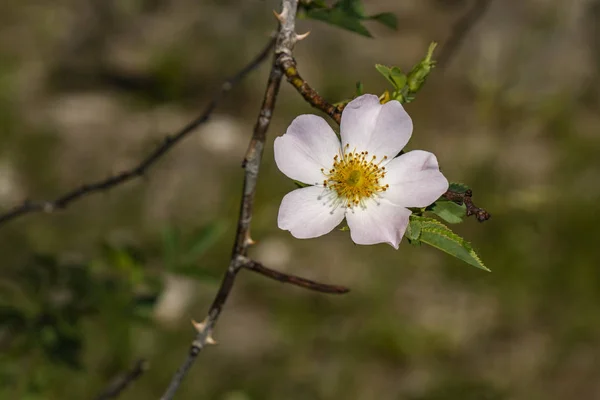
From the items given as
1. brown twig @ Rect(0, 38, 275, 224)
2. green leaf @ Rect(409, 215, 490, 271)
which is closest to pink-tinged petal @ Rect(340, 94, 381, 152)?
green leaf @ Rect(409, 215, 490, 271)

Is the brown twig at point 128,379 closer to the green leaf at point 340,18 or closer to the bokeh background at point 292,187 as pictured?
the green leaf at point 340,18

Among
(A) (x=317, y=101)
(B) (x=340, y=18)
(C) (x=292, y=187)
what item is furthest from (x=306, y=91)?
(C) (x=292, y=187)

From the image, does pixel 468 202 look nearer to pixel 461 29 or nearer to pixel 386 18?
pixel 386 18

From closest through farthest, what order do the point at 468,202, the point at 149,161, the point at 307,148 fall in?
the point at 468,202 < the point at 307,148 < the point at 149,161

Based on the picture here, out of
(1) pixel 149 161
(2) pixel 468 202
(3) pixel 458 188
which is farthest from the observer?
(1) pixel 149 161

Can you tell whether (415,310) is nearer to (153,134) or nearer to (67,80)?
(153,134)

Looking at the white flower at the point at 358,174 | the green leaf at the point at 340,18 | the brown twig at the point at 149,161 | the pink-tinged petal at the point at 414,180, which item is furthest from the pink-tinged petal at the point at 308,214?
the brown twig at the point at 149,161
